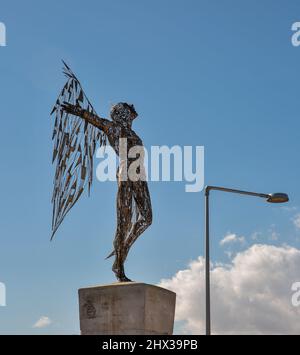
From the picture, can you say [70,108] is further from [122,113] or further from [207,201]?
[207,201]

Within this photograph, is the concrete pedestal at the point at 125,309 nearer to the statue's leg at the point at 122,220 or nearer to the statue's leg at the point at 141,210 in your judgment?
the statue's leg at the point at 122,220

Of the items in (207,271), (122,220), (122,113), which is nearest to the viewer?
(122,220)

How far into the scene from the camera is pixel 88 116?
44.4 feet

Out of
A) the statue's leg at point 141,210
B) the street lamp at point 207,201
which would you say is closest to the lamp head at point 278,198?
the street lamp at point 207,201

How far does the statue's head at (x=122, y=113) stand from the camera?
540 inches

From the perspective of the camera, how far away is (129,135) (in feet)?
44.8

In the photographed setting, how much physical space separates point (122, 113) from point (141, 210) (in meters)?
1.73

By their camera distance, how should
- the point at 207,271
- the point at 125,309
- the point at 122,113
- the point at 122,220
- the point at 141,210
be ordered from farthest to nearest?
1. the point at 207,271
2. the point at 122,113
3. the point at 141,210
4. the point at 122,220
5. the point at 125,309

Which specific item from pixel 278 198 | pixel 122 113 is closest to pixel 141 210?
pixel 122 113
